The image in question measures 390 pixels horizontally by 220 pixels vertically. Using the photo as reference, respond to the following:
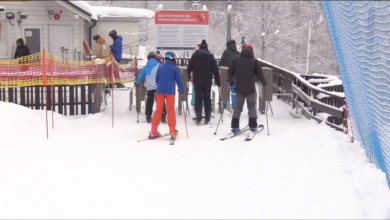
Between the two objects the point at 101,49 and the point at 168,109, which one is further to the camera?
the point at 101,49

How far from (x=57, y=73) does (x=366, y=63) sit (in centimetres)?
804

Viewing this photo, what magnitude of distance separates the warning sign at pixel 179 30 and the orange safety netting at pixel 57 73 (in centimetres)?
423

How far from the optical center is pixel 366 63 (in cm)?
722

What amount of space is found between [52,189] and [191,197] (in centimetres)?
182

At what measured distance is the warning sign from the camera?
18.0m

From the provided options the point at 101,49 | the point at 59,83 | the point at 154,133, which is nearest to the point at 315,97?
the point at 154,133

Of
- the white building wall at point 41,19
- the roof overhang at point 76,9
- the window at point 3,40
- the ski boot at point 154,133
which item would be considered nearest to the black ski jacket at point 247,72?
the ski boot at point 154,133

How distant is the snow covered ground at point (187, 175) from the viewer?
6.04 metres

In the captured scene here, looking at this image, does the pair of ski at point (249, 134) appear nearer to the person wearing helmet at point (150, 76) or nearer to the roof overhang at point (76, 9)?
the person wearing helmet at point (150, 76)

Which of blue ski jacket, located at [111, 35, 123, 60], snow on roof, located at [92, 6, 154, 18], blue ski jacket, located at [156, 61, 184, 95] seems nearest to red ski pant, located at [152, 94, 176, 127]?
blue ski jacket, located at [156, 61, 184, 95]

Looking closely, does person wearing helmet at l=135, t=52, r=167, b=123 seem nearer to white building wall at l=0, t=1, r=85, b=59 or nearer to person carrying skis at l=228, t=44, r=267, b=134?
person carrying skis at l=228, t=44, r=267, b=134

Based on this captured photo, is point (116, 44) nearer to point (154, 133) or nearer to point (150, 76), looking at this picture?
point (150, 76)

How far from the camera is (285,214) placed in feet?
19.1

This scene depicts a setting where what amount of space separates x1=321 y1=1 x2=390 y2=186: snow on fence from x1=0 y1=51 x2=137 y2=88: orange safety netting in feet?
20.1
